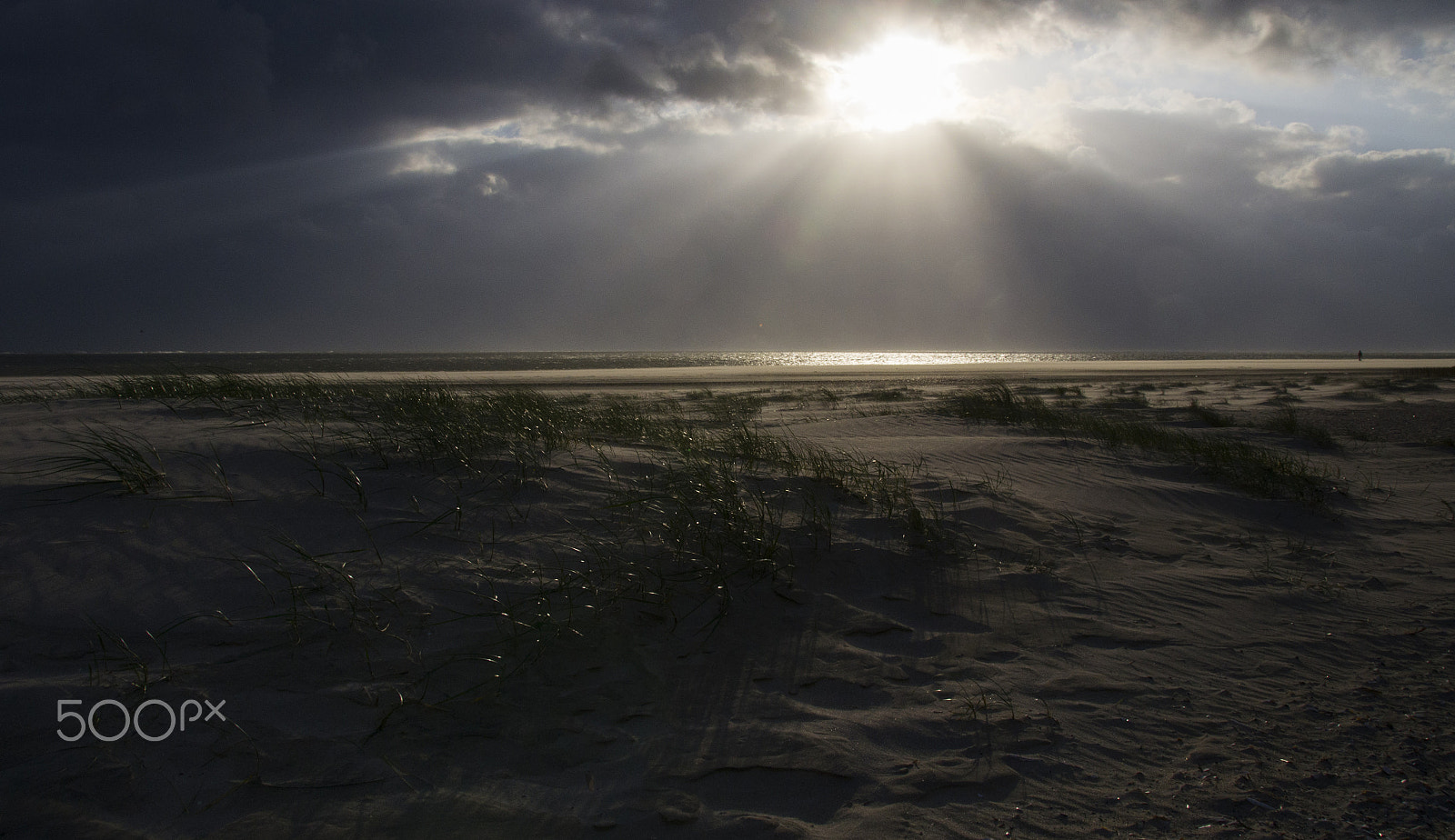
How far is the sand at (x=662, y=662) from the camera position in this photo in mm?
1925

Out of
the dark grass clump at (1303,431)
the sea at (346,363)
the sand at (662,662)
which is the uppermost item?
the sea at (346,363)

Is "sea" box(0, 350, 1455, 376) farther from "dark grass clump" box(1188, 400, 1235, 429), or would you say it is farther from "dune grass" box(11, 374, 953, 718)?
"dark grass clump" box(1188, 400, 1235, 429)

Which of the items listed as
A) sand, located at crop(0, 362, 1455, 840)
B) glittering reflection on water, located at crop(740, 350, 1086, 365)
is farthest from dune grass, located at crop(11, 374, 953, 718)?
glittering reflection on water, located at crop(740, 350, 1086, 365)

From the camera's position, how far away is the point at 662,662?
8.87ft

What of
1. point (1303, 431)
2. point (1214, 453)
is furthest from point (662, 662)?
point (1303, 431)

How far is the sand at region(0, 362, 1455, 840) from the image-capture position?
6.31 feet

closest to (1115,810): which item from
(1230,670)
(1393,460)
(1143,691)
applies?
(1143,691)

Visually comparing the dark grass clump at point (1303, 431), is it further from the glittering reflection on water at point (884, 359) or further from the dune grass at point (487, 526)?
the glittering reflection on water at point (884, 359)

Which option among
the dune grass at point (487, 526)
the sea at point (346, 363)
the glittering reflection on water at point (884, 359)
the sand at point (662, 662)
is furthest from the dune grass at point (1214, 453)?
the glittering reflection on water at point (884, 359)

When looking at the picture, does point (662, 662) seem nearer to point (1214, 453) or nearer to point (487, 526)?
point (487, 526)

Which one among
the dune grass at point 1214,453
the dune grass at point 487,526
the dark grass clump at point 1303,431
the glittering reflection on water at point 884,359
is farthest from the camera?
the glittering reflection on water at point 884,359

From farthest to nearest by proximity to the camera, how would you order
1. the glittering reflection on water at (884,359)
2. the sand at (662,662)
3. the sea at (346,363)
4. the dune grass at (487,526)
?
1. the glittering reflection on water at (884,359)
2. the sea at (346,363)
3. the dune grass at (487,526)
4. the sand at (662,662)

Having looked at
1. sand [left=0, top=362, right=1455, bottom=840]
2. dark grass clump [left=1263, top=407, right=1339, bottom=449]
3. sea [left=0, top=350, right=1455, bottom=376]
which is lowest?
sand [left=0, top=362, right=1455, bottom=840]

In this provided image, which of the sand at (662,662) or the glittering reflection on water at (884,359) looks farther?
the glittering reflection on water at (884,359)
